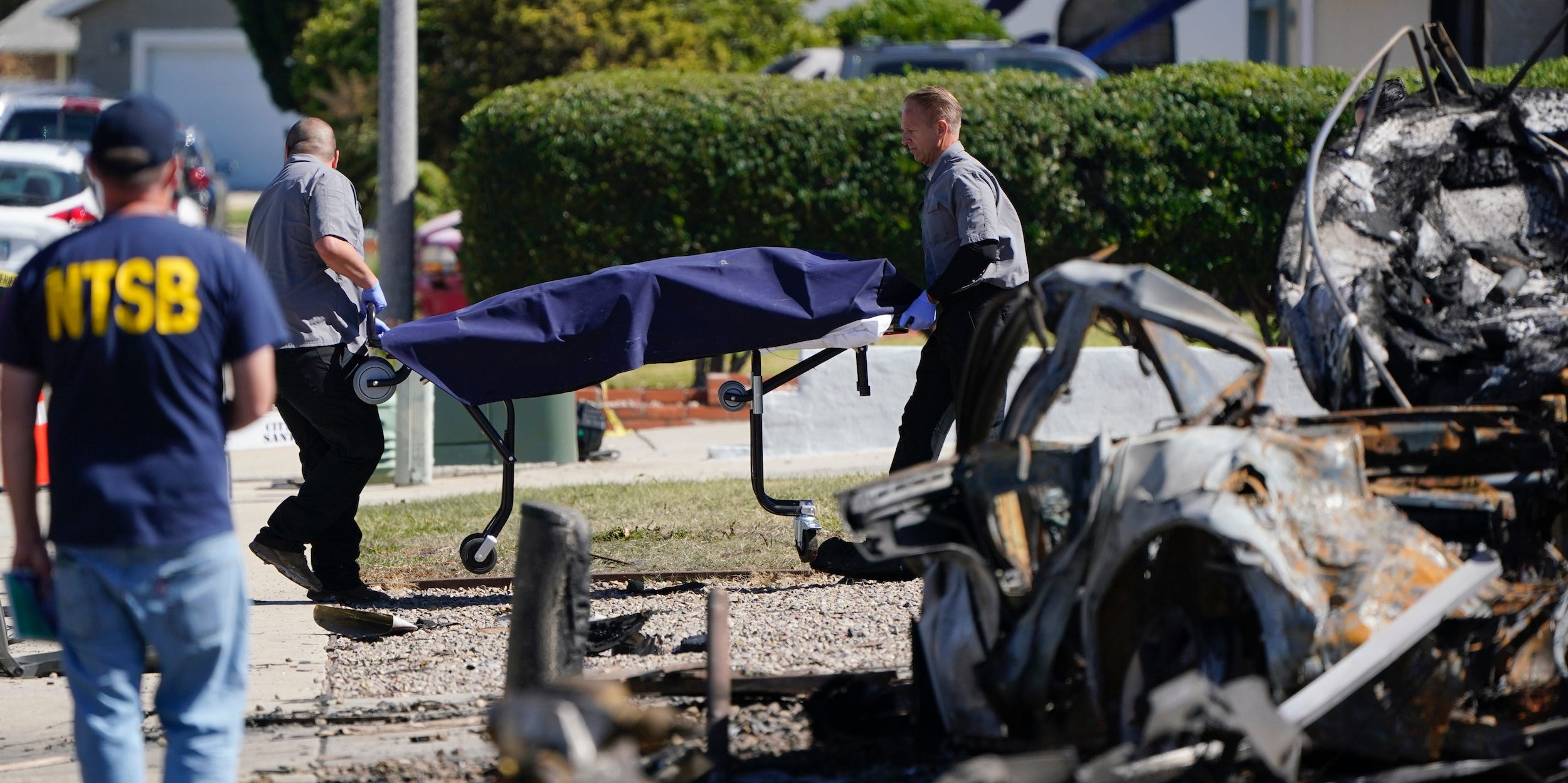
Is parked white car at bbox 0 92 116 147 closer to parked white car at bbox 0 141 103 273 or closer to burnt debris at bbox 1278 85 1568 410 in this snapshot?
parked white car at bbox 0 141 103 273

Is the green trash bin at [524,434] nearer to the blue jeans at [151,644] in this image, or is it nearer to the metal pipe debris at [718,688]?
the metal pipe debris at [718,688]

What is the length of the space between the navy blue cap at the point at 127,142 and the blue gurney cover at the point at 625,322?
2876 mm

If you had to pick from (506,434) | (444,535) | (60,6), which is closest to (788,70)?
(444,535)

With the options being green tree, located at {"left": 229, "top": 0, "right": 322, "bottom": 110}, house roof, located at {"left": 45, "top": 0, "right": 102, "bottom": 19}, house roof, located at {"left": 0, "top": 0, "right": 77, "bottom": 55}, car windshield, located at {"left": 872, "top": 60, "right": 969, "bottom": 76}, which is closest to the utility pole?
car windshield, located at {"left": 872, "top": 60, "right": 969, "bottom": 76}

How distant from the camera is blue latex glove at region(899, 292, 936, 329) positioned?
6906 millimetres

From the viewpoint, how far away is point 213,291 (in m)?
3.53

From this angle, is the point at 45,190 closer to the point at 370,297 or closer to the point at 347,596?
the point at 370,297

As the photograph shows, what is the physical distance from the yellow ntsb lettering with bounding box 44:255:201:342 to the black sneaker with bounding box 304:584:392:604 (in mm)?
3542

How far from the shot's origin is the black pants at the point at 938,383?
22.2ft

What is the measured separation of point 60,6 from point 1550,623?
143ft

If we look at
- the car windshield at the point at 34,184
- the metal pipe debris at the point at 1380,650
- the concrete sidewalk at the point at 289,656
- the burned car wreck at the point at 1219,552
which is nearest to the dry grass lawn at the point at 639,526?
the concrete sidewalk at the point at 289,656

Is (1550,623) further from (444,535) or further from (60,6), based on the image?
(60,6)

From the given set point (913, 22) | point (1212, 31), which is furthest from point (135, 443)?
point (1212, 31)

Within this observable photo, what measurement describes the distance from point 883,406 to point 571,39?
10.8 m
